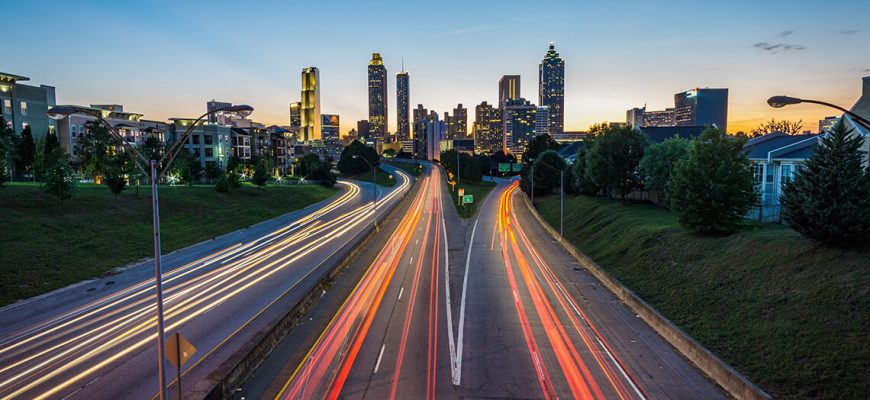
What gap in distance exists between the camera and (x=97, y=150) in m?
65.1

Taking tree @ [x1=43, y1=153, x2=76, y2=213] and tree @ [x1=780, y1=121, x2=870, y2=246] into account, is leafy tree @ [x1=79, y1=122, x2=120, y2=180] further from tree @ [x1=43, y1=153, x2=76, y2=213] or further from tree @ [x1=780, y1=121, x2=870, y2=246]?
tree @ [x1=780, y1=121, x2=870, y2=246]

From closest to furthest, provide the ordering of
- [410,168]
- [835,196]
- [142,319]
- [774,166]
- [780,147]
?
1. [835,196]
2. [142,319]
3. [774,166]
4. [780,147]
5. [410,168]

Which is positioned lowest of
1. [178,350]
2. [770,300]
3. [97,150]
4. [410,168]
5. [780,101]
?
[770,300]

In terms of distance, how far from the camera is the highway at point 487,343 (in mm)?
15484

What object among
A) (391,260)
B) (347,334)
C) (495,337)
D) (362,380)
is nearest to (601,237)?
(391,260)

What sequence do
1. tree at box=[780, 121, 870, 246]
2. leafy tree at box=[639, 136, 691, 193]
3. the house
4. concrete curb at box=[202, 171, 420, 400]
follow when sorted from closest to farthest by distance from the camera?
concrete curb at box=[202, 171, 420, 400]
tree at box=[780, 121, 870, 246]
the house
leafy tree at box=[639, 136, 691, 193]

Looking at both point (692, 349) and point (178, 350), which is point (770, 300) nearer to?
point (692, 349)

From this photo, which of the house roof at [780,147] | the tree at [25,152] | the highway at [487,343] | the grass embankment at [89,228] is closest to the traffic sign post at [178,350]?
the highway at [487,343]

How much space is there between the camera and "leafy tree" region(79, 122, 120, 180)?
64.1 metres

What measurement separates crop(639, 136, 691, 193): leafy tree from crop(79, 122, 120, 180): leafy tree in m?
67.9

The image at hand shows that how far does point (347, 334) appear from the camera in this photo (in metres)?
20.6

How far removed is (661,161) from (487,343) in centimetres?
3726

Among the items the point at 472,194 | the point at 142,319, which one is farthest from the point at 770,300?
the point at 472,194

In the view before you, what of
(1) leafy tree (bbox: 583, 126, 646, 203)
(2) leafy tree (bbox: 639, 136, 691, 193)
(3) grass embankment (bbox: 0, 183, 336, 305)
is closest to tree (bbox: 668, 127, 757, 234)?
(2) leafy tree (bbox: 639, 136, 691, 193)
